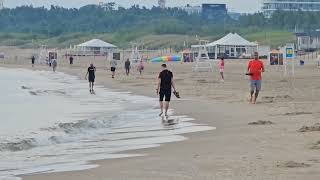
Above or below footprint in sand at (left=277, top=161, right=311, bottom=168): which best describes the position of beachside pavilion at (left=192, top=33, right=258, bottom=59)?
above

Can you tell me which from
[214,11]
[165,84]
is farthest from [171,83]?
[214,11]

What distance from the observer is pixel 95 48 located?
87.3 metres

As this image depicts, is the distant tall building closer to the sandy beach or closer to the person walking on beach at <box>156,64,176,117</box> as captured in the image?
the sandy beach

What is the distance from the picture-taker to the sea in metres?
11.0

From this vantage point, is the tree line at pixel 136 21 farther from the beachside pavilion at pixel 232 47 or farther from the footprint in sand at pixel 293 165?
the footprint in sand at pixel 293 165

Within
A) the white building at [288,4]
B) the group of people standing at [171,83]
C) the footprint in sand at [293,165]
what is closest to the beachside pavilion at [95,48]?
the group of people standing at [171,83]

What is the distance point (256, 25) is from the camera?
430ft

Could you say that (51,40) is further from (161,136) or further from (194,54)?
(161,136)

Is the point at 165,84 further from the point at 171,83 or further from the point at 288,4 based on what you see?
the point at 288,4

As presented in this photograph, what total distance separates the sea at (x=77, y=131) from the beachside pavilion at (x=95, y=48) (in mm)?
54449

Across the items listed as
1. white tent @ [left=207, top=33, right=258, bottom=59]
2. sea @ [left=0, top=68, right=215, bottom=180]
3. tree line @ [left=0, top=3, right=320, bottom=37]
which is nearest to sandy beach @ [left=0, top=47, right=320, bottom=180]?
sea @ [left=0, top=68, right=215, bottom=180]

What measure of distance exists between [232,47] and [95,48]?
2072 centimetres

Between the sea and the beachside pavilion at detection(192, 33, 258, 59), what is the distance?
4133cm

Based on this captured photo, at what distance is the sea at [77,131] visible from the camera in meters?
11.0
